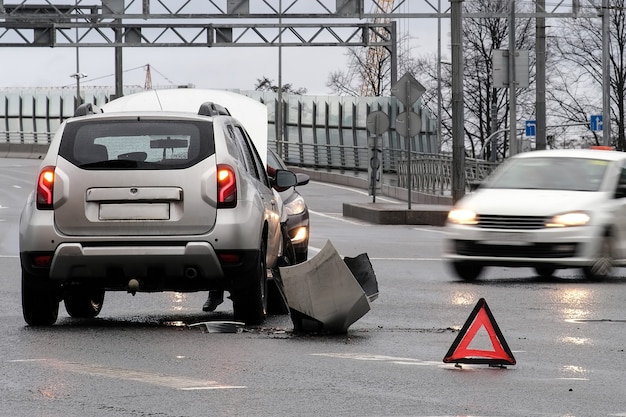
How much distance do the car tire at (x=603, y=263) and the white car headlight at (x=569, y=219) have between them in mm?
386

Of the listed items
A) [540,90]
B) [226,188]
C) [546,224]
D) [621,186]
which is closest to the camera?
[226,188]

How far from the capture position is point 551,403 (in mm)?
8250

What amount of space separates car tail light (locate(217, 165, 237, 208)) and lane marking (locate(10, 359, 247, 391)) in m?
2.31

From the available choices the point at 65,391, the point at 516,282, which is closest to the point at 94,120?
the point at 65,391

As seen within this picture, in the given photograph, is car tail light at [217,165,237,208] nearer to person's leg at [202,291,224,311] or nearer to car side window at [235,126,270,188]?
car side window at [235,126,270,188]

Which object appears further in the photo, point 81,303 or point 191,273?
point 81,303

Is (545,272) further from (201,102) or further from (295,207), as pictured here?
(201,102)

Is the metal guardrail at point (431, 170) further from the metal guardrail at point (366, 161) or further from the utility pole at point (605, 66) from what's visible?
the utility pole at point (605, 66)

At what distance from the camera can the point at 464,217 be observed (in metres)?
18.1

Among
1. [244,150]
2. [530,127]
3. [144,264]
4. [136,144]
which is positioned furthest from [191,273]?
[530,127]

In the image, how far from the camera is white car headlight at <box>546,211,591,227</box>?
57.8 feet

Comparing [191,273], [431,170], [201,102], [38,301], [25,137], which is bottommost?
[38,301]

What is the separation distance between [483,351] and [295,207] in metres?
7.36

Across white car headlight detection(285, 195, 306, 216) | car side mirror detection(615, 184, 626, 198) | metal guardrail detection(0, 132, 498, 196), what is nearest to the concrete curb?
metal guardrail detection(0, 132, 498, 196)
